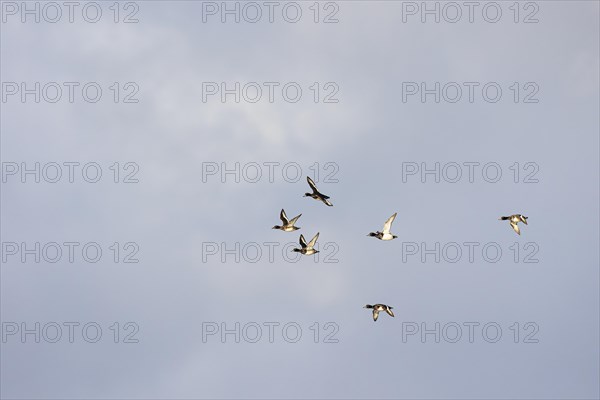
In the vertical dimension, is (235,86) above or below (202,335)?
above

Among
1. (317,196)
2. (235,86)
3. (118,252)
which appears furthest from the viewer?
(235,86)

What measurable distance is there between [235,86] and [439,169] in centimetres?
3554

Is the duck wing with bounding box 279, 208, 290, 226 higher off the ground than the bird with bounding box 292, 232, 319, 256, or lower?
higher

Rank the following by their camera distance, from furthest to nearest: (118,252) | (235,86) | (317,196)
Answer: (235,86) < (118,252) < (317,196)

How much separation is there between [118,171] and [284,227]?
44832 mm

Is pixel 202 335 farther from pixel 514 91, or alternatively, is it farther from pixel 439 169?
pixel 514 91

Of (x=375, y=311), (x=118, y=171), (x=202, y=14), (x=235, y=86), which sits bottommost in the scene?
(x=375, y=311)

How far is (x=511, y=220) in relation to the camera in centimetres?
13712

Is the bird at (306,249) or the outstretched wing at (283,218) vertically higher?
the outstretched wing at (283,218)

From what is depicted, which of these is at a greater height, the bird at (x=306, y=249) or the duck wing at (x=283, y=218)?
the duck wing at (x=283, y=218)

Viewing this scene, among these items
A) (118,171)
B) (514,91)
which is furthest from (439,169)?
(118,171)

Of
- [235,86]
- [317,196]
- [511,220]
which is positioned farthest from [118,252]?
[511,220]

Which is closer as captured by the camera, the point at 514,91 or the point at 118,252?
the point at 118,252

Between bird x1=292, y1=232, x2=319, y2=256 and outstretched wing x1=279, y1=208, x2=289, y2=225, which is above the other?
outstretched wing x1=279, y1=208, x2=289, y2=225
